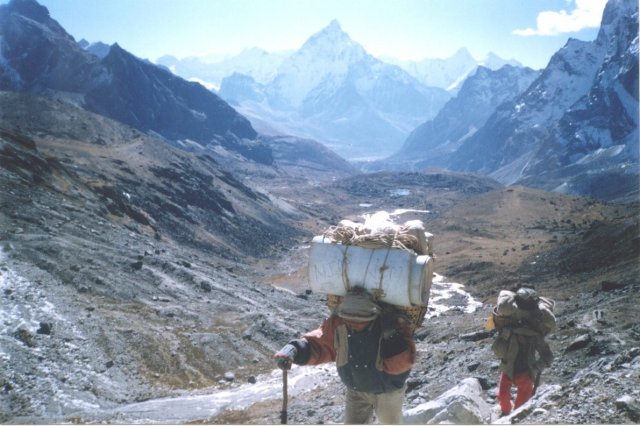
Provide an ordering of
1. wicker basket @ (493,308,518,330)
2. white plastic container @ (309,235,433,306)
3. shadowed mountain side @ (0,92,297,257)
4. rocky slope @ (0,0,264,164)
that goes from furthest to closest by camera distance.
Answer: rocky slope @ (0,0,264,164) < shadowed mountain side @ (0,92,297,257) < wicker basket @ (493,308,518,330) < white plastic container @ (309,235,433,306)

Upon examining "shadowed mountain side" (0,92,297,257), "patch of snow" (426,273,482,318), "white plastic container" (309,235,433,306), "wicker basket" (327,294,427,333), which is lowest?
"patch of snow" (426,273,482,318)

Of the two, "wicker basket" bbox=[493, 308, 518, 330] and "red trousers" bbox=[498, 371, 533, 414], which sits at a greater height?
"wicker basket" bbox=[493, 308, 518, 330]

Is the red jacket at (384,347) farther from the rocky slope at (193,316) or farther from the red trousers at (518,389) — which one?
the red trousers at (518,389)

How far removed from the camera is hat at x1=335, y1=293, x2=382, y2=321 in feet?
16.1

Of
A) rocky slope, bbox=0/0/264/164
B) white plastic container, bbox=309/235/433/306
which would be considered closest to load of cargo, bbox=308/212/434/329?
white plastic container, bbox=309/235/433/306

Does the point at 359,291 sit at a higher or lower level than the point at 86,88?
lower

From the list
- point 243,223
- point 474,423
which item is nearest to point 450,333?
point 474,423

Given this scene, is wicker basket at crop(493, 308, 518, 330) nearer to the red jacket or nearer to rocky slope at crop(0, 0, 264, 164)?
the red jacket

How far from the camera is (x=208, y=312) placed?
2258cm

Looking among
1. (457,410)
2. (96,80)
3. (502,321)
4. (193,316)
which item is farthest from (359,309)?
(96,80)

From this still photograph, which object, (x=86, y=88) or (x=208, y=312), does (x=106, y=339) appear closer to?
(x=208, y=312)

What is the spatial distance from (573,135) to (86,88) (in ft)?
538

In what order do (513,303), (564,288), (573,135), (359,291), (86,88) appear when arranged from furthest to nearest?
(573,135), (86,88), (564,288), (513,303), (359,291)

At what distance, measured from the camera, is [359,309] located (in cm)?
493
